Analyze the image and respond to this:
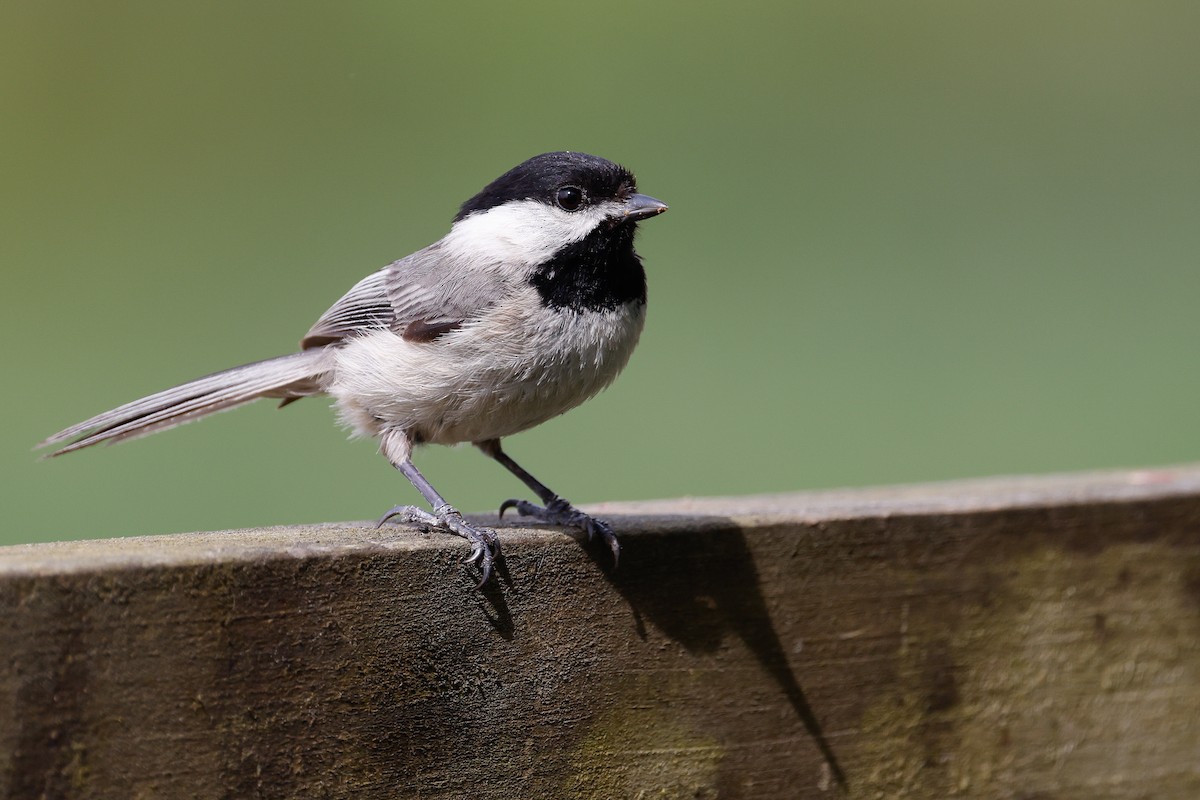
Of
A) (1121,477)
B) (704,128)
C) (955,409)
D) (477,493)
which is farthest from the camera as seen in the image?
(704,128)

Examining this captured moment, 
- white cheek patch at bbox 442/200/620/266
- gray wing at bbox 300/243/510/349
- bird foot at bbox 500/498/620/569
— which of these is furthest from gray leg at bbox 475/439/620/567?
white cheek patch at bbox 442/200/620/266

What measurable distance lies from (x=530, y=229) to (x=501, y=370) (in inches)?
13.4

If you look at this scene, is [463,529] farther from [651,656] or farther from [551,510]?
[551,510]

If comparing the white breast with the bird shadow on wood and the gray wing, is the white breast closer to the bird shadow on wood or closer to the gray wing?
the gray wing

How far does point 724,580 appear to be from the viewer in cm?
194

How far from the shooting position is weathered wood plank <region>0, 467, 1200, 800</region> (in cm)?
142

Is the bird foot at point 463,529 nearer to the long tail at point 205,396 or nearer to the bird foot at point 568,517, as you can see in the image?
the bird foot at point 568,517

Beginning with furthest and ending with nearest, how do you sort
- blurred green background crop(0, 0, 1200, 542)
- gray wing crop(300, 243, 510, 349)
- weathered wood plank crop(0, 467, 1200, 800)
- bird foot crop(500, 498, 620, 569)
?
blurred green background crop(0, 0, 1200, 542), gray wing crop(300, 243, 510, 349), bird foot crop(500, 498, 620, 569), weathered wood plank crop(0, 467, 1200, 800)

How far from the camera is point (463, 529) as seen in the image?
192cm

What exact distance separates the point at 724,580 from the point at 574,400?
65 cm

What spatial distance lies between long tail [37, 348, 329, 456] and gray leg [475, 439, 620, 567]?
0.44 meters

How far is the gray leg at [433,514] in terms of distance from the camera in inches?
68.6

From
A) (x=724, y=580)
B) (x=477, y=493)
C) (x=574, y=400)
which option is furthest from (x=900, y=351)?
(x=724, y=580)

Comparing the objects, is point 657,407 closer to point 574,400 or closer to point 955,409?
point 955,409
